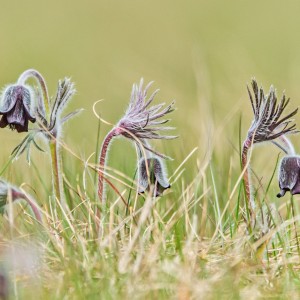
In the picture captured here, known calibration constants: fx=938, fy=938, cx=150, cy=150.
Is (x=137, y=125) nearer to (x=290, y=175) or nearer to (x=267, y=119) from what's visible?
(x=267, y=119)

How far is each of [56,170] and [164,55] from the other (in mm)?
10076

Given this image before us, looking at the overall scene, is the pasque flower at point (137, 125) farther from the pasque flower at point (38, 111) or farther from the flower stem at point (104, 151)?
the pasque flower at point (38, 111)

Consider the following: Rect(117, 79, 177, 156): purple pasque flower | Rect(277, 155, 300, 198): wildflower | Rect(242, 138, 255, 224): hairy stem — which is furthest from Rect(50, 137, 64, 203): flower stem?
Rect(277, 155, 300, 198): wildflower

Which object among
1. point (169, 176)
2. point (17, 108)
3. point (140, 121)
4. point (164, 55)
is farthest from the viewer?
point (164, 55)

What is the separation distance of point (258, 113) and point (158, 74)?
716cm

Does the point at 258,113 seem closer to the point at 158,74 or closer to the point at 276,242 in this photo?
the point at 276,242

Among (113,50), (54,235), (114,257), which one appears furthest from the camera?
(113,50)

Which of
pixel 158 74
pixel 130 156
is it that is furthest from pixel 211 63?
pixel 130 156

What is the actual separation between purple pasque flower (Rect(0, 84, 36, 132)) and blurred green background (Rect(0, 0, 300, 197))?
111cm

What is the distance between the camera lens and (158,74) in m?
11.0

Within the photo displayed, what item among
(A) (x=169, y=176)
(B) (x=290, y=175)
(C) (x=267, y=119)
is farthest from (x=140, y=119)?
(A) (x=169, y=176)

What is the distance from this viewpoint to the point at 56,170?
3.97 m

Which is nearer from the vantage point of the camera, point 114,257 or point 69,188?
point 114,257

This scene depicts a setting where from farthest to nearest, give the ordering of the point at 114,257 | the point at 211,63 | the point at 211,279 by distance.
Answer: the point at 211,63 → the point at 114,257 → the point at 211,279
